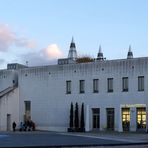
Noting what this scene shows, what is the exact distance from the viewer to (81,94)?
214 feet

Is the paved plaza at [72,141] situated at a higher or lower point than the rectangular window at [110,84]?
lower

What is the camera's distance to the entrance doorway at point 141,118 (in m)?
59.3

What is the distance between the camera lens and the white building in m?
60.2

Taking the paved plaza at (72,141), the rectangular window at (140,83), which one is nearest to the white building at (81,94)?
the rectangular window at (140,83)

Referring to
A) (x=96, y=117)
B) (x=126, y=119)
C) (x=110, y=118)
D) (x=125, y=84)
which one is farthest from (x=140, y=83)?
(x=96, y=117)

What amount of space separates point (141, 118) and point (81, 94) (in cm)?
985

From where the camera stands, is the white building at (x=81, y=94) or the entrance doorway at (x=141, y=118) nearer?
the entrance doorway at (x=141, y=118)

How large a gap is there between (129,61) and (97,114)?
8.59 metres

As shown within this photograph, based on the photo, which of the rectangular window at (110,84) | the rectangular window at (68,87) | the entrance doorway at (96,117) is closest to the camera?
the rectangular window at (110,84)

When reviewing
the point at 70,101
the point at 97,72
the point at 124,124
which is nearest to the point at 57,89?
the point at 70,101

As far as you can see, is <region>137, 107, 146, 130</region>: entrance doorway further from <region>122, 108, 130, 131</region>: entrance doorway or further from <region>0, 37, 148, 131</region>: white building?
<region>122, 108, 130, 131</region>: entrance doorway

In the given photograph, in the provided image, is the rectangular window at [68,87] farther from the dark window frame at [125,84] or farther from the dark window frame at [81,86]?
the dark window frame at [125,84]

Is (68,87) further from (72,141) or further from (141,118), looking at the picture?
(72,141)

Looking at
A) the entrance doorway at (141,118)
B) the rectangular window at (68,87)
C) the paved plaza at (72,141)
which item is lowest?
the paved plaza at (72,141)
